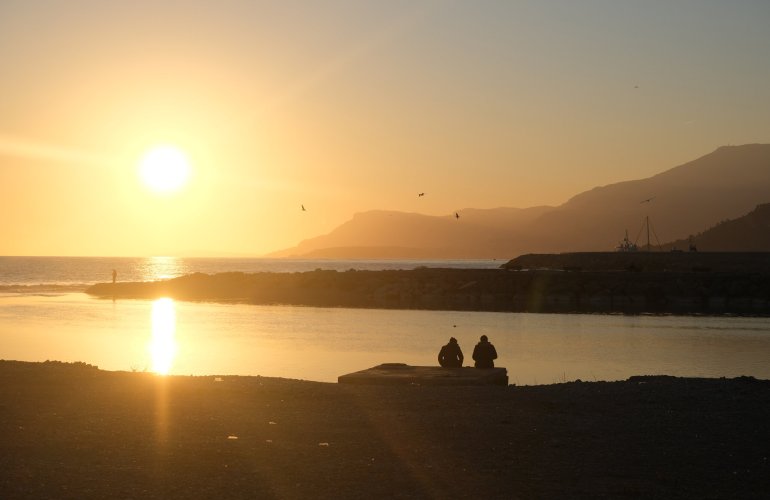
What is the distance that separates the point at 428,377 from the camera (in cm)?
2092

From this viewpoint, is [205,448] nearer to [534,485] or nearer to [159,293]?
[534,485]

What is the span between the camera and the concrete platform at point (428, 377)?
809 inches

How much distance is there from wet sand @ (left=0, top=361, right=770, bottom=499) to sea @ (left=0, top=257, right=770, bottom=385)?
7.11 m

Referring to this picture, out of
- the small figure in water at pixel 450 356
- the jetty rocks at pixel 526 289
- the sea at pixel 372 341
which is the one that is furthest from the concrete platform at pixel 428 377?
the jetty rocks at pixel 526 289

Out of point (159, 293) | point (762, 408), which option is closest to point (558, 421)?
point (762, 408)

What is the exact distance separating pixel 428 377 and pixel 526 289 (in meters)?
60.0

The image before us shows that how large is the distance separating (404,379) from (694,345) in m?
20.4

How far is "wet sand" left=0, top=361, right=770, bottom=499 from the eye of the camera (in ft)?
33.6

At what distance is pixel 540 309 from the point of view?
64625mm

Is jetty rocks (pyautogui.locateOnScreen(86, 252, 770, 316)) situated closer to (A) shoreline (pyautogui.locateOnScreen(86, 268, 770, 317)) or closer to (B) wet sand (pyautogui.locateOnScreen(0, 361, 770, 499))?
(A) shoreline (pyautogui.locateOnScreen(86, 268, 770, 317))

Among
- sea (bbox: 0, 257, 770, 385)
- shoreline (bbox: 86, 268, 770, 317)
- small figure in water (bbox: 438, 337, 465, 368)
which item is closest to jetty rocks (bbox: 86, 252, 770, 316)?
shoreline (bbox: 86, 268, 770, 317)

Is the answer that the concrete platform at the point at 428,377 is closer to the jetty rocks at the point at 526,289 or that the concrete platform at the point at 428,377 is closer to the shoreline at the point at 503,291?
the shoreline at the point at 503,291

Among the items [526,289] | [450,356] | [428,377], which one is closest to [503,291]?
[526,289]

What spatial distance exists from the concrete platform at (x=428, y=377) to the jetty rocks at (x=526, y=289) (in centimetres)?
4132
